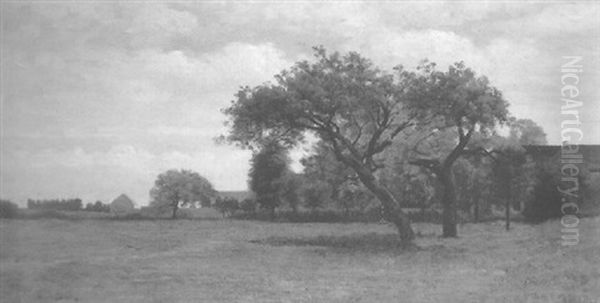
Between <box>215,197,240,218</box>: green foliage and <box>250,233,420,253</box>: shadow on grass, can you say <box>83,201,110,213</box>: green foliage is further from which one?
<box>215,197,240,218</box>: green foliage

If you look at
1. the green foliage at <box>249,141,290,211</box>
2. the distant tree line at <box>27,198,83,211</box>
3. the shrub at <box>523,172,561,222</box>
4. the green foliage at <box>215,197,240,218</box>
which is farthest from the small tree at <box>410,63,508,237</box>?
the distant tree line at <box>27,198,83,211</box>

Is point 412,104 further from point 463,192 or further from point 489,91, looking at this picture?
point 463,192

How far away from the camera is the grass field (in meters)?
14.4

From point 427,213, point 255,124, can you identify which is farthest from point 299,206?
point 255,124

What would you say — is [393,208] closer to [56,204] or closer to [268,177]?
[268,177]

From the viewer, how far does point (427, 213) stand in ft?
157

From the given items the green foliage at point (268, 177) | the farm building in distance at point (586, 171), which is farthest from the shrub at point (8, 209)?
the farm building in distance at point (586, 171)

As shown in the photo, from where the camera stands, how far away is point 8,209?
60.3 ft

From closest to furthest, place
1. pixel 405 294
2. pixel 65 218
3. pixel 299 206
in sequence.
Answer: pixel 405 294, pixel 65 218, pixel 299 206

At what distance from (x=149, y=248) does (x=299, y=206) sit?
23.7 meters

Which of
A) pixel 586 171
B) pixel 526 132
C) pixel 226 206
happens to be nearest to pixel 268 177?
pixel 226 206

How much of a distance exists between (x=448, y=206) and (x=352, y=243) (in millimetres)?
7683

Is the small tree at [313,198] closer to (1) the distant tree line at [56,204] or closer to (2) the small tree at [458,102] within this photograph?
(2) the small tree at [458,102]

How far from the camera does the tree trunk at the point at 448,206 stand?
1308 inches
